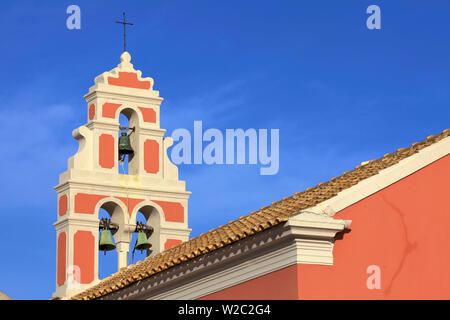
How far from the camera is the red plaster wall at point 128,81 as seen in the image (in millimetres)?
35438

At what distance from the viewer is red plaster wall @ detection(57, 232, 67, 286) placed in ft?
110

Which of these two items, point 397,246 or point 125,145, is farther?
point 125,145

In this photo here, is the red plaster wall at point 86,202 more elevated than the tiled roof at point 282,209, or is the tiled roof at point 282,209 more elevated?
the red plaster wall at point 86,202

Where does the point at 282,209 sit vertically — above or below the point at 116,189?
below

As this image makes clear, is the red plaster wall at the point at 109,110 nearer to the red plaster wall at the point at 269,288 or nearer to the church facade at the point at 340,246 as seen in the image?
the church facade at the point at 340,246

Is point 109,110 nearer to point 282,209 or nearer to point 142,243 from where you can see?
point 142,243

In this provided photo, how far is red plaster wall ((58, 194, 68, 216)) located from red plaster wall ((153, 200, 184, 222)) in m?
2.59

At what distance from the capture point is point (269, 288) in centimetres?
1877

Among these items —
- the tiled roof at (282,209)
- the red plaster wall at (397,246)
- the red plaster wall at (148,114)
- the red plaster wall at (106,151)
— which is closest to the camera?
the red plaster wall at (397,246)

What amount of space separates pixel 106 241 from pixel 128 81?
4.95 meters

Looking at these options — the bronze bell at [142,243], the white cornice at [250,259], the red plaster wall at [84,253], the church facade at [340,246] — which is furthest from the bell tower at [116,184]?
the white cornice at [250,259]

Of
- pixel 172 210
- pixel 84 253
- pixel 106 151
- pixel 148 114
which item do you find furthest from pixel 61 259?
pixel 148 114
